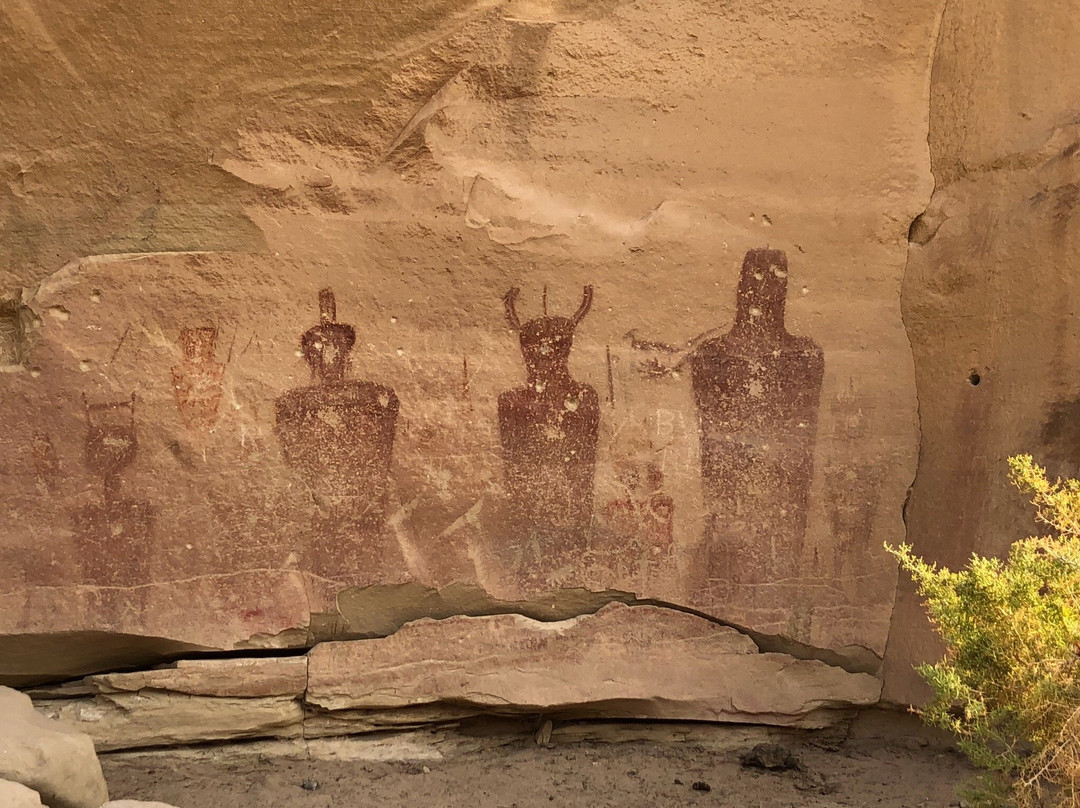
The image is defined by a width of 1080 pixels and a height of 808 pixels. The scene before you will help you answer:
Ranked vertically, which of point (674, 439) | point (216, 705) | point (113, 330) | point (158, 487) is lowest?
point (216, 705)

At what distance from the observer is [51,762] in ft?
7.06

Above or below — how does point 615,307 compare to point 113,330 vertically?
above

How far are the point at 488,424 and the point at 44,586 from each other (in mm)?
1227

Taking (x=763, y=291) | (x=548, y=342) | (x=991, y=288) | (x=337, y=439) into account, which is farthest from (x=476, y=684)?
(x=991, y=288)

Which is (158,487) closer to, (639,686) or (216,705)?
(216,705)

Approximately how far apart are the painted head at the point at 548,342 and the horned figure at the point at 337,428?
0.39 metres

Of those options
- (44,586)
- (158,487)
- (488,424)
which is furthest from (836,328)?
(44,586)

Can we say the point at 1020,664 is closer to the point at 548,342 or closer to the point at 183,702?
the point at 548,342

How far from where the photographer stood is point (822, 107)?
2869 millimetres

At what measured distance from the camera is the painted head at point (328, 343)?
8.98 feet

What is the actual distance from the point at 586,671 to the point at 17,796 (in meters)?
1.44

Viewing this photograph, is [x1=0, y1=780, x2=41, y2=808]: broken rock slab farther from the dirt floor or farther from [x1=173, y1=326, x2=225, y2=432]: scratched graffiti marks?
[x1=173, y1=326, x2=225, y2=432]: scratched graffiti marks

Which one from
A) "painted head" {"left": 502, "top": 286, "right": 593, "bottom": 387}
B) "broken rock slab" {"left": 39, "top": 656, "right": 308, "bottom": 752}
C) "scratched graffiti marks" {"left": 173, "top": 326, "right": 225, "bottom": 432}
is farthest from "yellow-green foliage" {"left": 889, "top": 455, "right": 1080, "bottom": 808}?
"scratched graffiti marks" {"left": 173, "top": 326, "right": 225, "bottom": 432}

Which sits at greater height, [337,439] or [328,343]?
[328,343]
